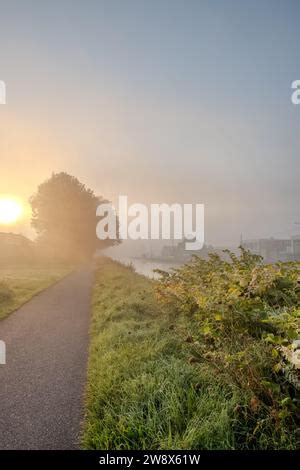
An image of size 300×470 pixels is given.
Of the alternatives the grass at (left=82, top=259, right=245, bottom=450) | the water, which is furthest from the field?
the water

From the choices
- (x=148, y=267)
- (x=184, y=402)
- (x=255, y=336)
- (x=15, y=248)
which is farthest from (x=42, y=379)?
(x=148, y=267)

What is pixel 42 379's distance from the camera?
5.00 m

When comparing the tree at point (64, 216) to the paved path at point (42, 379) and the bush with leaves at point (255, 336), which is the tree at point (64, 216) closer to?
the paved path at point (42, 379)

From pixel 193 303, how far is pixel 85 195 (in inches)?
1777

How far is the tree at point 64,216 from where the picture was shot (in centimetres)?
4619

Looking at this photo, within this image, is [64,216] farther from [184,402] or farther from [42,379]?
[184,402]

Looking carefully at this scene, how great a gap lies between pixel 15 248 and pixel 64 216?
9.43 metres

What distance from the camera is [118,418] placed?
362 cm

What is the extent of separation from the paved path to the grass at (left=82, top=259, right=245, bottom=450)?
10.7 inches

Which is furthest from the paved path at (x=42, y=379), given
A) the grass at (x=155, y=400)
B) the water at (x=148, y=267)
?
the water at (x=148, y=267)

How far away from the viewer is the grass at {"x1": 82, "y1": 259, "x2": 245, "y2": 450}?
9.95 ft

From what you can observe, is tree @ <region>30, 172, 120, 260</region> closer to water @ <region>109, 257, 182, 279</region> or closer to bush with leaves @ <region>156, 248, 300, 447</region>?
water @ <region>109, 257, 182, 279</region>
